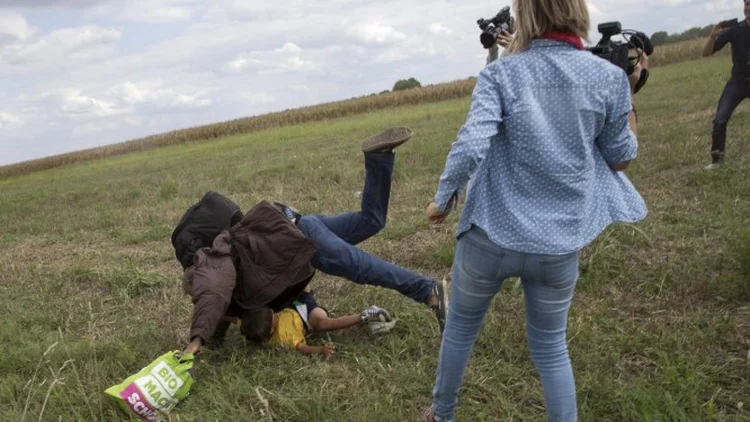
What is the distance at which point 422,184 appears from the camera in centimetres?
765

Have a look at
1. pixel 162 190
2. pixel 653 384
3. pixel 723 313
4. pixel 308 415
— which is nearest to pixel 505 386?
pixel 653 384

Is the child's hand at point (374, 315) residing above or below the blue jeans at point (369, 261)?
below

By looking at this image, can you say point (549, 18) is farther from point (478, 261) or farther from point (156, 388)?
point (156, 388)

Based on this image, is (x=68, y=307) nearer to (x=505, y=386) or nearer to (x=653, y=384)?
(x=505, y=386)

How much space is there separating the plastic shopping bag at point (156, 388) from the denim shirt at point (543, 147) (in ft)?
5.76

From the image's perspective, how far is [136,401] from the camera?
2.82m

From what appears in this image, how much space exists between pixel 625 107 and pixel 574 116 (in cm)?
20

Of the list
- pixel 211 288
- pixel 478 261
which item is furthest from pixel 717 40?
pixel 211 288

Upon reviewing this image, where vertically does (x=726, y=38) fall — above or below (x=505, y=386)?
above

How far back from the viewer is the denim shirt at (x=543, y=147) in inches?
72.1

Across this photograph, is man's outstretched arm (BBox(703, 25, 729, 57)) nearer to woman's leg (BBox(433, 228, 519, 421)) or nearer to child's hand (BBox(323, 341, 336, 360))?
child's hand (BBox(323, 341, 336, 360))

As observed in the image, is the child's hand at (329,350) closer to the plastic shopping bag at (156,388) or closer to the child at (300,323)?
the child at (300,323)

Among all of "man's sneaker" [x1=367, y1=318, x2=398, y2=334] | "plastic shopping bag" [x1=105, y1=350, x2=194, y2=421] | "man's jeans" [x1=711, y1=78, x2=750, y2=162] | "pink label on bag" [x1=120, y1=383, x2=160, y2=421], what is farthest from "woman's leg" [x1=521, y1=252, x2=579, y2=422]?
"man's jeans" [x1=711, y1=78, x2=750, y2=162]

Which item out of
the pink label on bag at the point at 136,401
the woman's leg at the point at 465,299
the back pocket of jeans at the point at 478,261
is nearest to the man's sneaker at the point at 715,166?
the woman's leg at the point at 465,299
